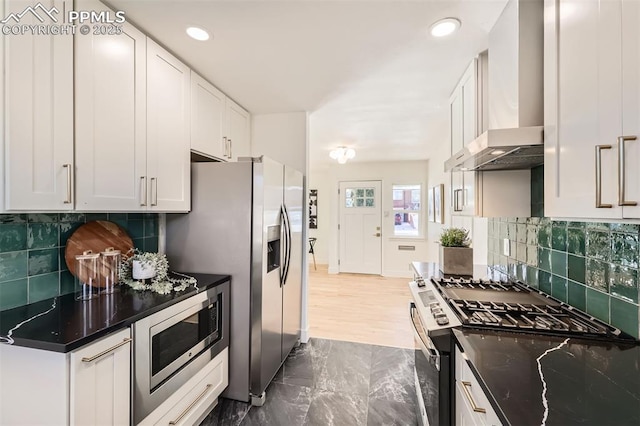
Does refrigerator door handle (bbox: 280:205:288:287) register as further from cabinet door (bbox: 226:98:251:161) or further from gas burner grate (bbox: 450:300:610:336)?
gas burner grate (bbox: 450:300:610:336)

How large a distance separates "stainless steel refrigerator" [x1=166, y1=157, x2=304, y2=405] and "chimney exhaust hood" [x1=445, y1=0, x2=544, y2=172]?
1.34 m

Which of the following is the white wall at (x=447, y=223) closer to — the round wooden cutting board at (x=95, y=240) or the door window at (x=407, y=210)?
the door window at (x=407, y=210)

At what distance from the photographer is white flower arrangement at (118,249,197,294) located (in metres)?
1.64

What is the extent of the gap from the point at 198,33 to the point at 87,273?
152 centimetres

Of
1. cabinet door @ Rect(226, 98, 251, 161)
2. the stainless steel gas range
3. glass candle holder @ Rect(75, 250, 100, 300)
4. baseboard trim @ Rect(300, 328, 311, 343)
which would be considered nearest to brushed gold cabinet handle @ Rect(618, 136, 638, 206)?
the stainless steel gas range

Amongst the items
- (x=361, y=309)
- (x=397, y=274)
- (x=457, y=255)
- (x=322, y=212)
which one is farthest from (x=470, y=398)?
(x=322, y=212)

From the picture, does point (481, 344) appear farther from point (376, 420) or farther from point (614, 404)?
point (376, 420)

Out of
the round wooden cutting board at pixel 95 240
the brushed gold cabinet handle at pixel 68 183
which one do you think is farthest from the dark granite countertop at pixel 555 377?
the round wooden cutting board at pixel 95 240

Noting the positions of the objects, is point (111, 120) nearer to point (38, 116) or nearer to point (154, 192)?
point (38, 116)

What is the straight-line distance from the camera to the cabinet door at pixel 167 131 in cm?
170

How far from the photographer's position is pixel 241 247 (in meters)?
1.96

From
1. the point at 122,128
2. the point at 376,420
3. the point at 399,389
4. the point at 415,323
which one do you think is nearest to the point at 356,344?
A: the point at 399,389

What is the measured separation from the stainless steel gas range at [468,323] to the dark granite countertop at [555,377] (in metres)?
0.05

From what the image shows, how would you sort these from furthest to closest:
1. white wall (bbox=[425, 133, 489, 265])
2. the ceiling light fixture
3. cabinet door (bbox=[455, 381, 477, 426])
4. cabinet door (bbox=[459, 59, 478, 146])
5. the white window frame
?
1. the white window frame
2. the ceiling light fixture
3. white wall (bbox=[425, 133, 489, 265])
4. cabinet door (bbox=[459, 59, 478, 146])
5. cabinet door (bbox=[455, 381, 477, 426])
